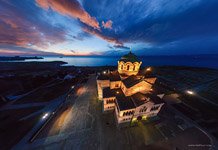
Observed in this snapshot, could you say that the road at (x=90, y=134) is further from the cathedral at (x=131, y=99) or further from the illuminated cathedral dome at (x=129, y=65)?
the illuminated cathedral dome at (x=129, y=65)

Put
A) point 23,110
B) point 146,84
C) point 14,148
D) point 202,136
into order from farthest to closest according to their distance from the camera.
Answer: point 23,110 < point 146,84 < point 202,136 < point 14,148

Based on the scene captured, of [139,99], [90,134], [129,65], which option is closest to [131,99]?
[139,99]

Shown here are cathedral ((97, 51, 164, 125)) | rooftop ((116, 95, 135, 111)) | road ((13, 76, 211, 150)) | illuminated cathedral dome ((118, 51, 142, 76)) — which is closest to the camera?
road ((13, 76, 211, 150))

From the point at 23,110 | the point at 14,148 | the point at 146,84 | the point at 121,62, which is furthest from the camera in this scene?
the point at 121,62

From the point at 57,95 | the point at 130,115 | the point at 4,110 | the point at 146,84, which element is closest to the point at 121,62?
the point at 146,84

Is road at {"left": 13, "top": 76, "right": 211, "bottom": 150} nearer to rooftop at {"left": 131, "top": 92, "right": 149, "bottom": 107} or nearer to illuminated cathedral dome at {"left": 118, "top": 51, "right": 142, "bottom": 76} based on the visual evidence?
rooftop at {"left": 131, "top": 92, "right": 149, "bottom": 107}

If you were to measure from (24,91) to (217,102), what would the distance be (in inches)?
2348

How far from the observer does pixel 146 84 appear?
17.0 meters

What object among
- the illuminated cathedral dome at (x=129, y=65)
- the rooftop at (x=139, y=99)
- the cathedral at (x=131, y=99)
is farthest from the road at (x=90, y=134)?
the illuminated cathedral dome at (x=129, y=65)

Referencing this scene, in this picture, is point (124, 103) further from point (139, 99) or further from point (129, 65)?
point (129, 65)

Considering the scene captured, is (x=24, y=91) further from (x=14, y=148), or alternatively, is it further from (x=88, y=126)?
(x=88, y=126)

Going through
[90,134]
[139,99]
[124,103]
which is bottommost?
[90,134]

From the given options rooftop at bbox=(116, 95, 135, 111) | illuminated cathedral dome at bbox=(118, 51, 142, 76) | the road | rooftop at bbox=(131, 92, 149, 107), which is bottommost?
the road

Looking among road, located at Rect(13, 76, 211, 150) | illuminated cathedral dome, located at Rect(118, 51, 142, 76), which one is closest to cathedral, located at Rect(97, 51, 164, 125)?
illuminated cathedral dome, located at Rect(118, 51, 142, 76)
